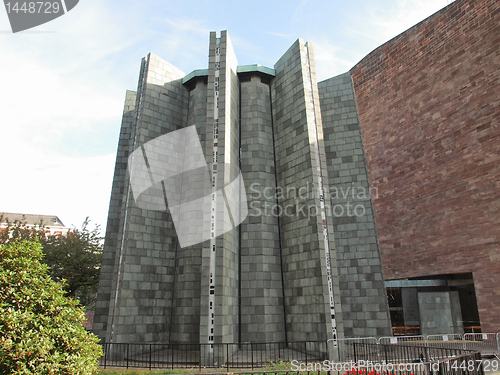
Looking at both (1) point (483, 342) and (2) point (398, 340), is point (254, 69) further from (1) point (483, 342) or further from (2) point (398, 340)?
(1) point (483, 342)

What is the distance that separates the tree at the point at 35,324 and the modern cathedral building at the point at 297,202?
7002mm

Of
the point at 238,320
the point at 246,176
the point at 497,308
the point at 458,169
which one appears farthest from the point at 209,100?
the point at 497,308

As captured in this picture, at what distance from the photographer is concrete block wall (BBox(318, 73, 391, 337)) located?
1772cm

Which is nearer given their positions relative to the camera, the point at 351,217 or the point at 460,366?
the point at 460,366

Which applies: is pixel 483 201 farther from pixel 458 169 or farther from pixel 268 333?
pixel 268 333

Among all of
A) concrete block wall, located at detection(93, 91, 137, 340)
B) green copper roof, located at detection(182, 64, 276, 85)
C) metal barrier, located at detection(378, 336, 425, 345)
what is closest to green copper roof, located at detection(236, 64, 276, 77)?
green copper roof, located at detection(182, 64, 276, 85)

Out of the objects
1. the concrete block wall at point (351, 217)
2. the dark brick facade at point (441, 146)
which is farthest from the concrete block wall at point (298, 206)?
the dark brick facade at point (441, 146)

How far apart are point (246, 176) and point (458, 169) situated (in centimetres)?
1415

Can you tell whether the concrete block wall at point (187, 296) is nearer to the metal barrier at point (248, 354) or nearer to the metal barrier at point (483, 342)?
the metal barrier at point (248, 354)

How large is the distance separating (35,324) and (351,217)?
15828 millimetres

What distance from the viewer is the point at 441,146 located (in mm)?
24125

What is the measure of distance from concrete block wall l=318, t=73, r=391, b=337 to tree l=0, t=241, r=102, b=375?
12.7 metres

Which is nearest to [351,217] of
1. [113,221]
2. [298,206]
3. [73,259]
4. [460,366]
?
[298,206]

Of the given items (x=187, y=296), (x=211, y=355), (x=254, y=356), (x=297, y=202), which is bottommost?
(x=254, y=356)
